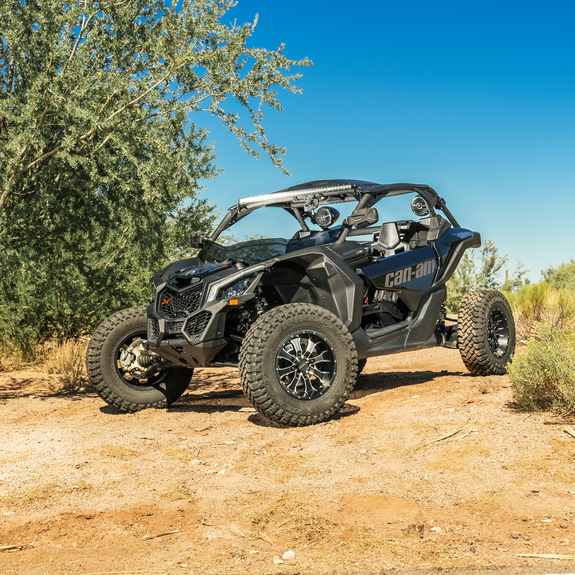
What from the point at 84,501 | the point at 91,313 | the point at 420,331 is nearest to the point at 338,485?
the point at 84,501

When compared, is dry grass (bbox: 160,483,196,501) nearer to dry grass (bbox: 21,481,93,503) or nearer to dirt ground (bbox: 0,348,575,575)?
dirt ground (bbox: 0,348,575,575)

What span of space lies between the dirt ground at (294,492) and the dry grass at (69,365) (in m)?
3.45

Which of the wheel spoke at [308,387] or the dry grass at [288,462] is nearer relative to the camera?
the dry grass at [288,462]

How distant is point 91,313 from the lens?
39.9ft

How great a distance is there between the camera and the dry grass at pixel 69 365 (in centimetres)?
1019

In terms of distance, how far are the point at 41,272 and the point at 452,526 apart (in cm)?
653

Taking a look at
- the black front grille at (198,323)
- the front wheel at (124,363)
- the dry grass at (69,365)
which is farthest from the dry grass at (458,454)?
the dry grass at (69,365)

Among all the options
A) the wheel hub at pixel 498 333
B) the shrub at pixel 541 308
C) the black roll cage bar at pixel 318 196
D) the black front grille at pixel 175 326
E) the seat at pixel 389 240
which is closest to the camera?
the black front grille at pixel 175 326

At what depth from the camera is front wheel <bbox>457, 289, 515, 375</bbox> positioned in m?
8.08

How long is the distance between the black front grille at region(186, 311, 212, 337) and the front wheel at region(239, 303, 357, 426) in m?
0.49

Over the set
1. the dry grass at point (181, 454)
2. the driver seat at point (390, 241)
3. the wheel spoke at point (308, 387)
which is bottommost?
the dry grass at point (181, 454)

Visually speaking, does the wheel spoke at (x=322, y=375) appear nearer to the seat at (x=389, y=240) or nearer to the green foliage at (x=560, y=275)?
the seat at (x=389, y=240)

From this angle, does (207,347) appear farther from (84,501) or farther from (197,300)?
(84,501)

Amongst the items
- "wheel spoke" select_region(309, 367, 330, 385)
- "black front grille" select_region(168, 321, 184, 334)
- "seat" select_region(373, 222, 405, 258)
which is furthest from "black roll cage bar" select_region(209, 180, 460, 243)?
"wheel spoke" select_region(309, 367, 330, 385)
